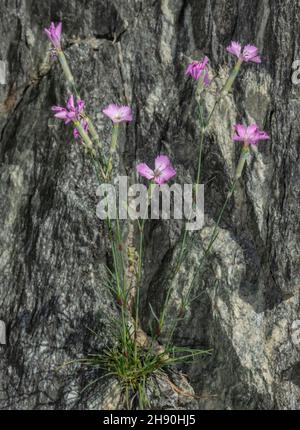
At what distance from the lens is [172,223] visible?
3.02 m

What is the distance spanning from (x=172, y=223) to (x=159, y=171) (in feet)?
1.85

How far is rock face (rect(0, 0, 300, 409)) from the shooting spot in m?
2.92

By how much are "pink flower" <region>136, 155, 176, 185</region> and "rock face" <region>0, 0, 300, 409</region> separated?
0.53 metres

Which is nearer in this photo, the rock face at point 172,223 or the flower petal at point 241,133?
the flower petal at point 241,133

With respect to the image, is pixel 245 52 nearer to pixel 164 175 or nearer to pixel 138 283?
pixel 164 175

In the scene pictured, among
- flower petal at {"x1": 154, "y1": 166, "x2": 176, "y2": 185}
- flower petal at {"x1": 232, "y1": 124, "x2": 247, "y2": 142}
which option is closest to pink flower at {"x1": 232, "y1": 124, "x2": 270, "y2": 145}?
flower petal at {"x1": 232, "y1": 124, "x2": 247, "y2": 142}

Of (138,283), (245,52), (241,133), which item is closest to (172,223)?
(138,283)

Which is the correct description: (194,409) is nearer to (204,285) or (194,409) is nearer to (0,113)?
(204,285)

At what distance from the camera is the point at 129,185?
3104 millimetres

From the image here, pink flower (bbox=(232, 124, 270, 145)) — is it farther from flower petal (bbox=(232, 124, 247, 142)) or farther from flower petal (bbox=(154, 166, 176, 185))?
flower petal (bbox=(154, 166, 176, 185))

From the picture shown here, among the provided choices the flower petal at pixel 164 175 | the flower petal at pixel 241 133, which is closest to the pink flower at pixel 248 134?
the flower petal at pixel 241 133

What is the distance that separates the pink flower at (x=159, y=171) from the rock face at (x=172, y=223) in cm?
53

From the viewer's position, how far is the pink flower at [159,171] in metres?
2.48

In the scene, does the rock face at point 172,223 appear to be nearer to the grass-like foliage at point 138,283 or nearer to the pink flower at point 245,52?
the grass-like foliage at point 138,283
